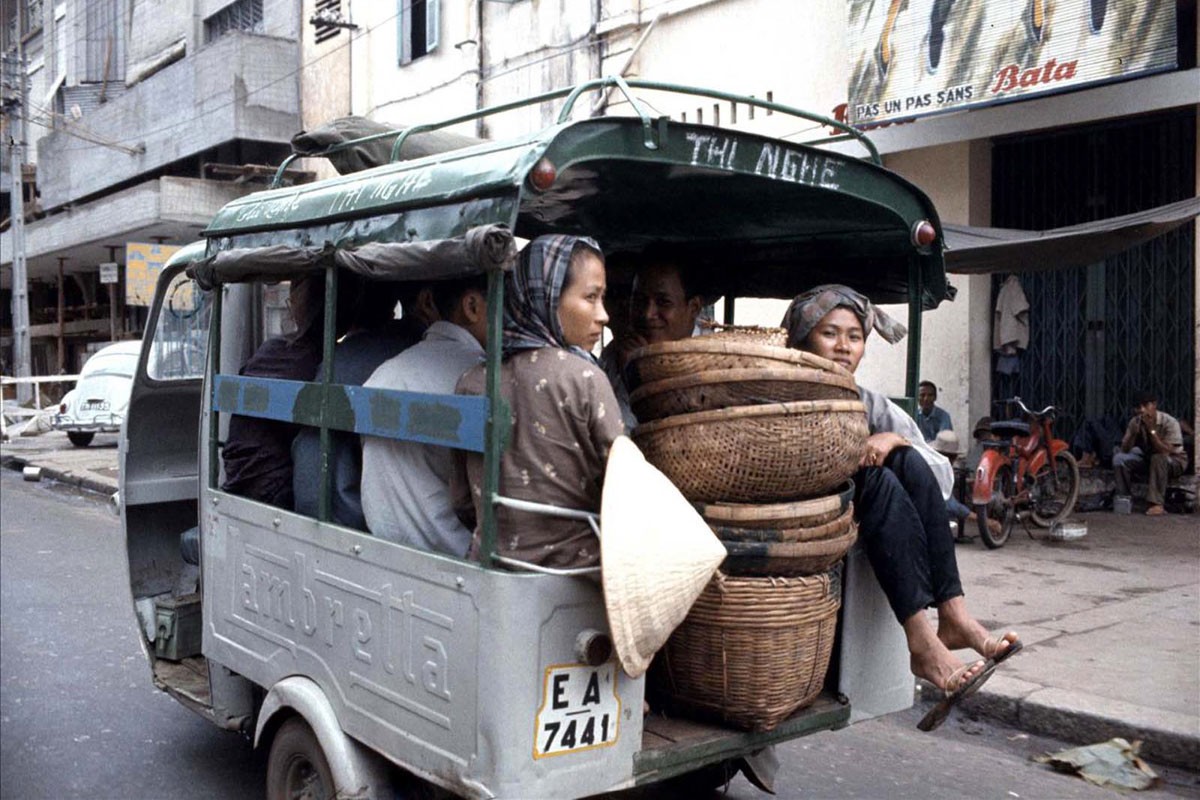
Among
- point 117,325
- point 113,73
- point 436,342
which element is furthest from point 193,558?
point 113,73

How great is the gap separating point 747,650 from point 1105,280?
8766 millimetres

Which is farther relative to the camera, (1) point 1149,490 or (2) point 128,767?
(1) point 1149,490

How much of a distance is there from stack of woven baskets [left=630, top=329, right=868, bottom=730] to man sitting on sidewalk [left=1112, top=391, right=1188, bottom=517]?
7578 mm

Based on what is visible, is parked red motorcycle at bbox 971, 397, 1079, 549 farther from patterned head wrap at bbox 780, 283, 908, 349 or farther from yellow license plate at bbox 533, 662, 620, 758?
yellow license plate at bbox 533, 662, 620, 758

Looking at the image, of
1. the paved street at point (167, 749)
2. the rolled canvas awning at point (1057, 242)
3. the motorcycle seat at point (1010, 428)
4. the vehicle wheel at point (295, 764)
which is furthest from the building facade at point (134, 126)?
the vehicle wheel at point (295, 764)

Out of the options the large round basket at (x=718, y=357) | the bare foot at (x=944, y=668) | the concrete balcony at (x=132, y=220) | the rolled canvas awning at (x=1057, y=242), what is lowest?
the bare foot at (x=944, y=668)

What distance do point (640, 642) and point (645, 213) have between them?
1.69 meters

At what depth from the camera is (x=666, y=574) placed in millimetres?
2457

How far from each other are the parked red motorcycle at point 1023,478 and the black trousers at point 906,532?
552 centimetres

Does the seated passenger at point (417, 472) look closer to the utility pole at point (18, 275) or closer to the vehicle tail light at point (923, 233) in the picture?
the vehicle tail light at point (923, 233)

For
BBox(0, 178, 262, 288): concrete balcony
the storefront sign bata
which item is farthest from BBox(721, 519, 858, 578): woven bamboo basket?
BBox(0, 178, 262, 288): concrete balcony

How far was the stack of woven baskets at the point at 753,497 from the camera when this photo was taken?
279cm

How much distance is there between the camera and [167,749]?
4621 mm

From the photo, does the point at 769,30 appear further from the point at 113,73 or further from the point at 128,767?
the point at 113,73
